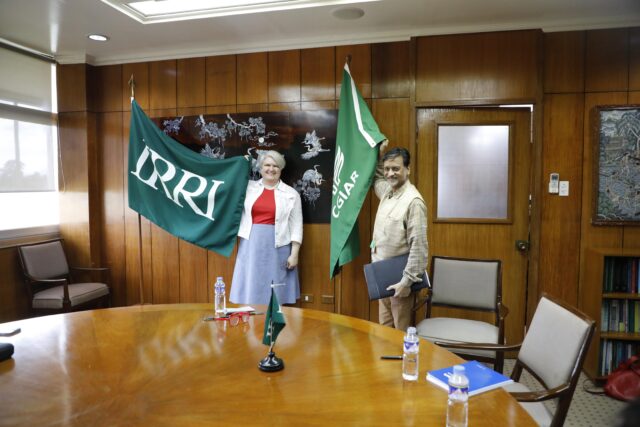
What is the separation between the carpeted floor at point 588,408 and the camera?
8.32 ft

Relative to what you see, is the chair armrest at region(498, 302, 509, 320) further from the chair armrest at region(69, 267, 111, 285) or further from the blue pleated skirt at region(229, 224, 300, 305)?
the chair armrest at region(69, 267, 111, 285)

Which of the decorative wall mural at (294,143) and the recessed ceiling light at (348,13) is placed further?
the decorative wall mural at (294,143)

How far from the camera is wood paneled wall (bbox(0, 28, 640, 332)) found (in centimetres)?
333

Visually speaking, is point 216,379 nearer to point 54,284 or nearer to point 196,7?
point 196,7

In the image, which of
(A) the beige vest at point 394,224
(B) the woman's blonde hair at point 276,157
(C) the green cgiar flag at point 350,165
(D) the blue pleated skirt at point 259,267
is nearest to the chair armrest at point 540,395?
(A) the beige vest at point 394,224

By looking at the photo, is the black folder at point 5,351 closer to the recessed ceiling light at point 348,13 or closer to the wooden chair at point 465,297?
the wooden chair at point 465,297

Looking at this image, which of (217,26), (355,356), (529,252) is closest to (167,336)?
(355,356)

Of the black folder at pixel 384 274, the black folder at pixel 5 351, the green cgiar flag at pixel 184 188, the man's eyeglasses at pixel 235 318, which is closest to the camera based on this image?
the black folder at pixel 5 351

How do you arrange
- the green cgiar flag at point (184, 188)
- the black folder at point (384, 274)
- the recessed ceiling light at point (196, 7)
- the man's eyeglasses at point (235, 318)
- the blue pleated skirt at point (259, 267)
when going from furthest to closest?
1. the green cgiar flag at point (184, 188)
2. the blue pleated skirt at point (259, 267)
3. the recessed ceiling light at point (196, 7)
4. the black folder at point (384, 274)
5. the man's eyeglasses at point (235, 318)

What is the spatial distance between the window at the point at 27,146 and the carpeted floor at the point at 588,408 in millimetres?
4563

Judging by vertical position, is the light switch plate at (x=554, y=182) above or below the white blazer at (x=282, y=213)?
above

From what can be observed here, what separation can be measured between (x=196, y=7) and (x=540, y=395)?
11.0ft

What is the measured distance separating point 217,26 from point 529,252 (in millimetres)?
3141

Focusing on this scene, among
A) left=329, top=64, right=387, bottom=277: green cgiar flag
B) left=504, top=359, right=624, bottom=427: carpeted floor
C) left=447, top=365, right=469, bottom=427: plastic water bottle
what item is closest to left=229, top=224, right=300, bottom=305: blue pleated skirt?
left=329, top=64, right=387, bottom=277: green cgiar flag
